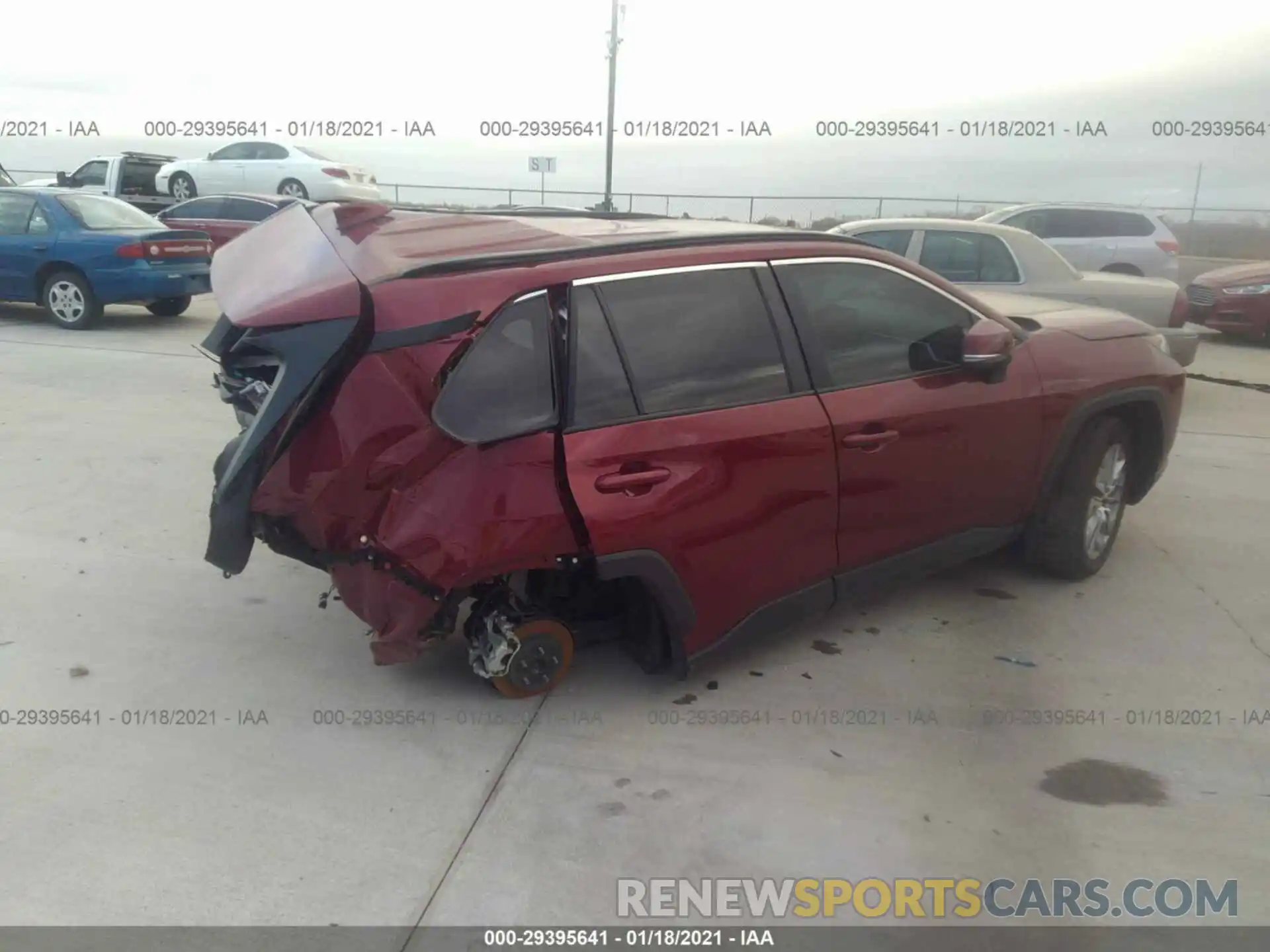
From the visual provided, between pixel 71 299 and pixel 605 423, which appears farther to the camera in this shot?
pixel 71 299

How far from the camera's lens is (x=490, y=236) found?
3.76 metres

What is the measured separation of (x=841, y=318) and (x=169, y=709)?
9.37 feet

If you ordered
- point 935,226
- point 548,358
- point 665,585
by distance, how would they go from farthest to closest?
point 935,226, point 665,585, point 548,358

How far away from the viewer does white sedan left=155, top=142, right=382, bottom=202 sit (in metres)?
20.4

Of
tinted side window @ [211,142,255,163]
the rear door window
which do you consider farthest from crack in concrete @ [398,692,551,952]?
tinted side window @ [211,142,255,163]

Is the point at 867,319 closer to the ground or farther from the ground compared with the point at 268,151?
closer to the ground

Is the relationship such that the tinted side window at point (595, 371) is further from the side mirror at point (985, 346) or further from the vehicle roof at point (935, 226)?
the vehicle roof at point (935, 226)

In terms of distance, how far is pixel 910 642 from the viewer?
13.8 ft

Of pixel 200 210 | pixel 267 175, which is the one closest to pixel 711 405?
pixel 200 210

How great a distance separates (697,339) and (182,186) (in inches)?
849

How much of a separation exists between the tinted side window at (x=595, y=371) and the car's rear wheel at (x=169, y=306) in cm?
1003

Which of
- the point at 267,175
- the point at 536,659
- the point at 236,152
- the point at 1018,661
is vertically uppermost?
the point at 236,152

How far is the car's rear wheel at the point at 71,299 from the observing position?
35.9 ft

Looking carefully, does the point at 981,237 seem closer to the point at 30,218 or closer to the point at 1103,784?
the point at 1103,784
